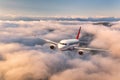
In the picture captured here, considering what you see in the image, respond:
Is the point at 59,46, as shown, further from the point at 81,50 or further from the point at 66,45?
the point at 81,50

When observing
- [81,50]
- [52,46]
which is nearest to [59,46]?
[52,46]

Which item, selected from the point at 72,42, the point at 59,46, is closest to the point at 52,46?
the point at 59,46

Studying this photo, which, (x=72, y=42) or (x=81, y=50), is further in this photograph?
(x=72, y=42)

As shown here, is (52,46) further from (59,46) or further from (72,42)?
(72,42)

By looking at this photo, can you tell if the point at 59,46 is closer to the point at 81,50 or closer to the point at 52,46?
the point at 52,46
